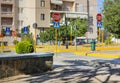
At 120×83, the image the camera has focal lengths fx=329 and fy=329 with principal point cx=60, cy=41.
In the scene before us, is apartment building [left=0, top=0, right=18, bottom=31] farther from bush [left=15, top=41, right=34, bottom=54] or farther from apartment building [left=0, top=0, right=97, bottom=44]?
bush [left=15, top=41, right=34, bottom=54]

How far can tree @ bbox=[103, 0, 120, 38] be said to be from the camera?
34.2m

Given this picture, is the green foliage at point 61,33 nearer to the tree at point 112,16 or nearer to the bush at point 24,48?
the tree at point 112,16

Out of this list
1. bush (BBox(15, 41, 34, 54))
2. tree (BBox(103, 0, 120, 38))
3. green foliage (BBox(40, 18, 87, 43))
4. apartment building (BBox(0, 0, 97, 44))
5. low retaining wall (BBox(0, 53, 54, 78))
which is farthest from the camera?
apartment building (BBox(0, 0, 97, 44))

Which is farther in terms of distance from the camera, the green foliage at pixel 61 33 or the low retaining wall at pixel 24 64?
the green foliage at pixel 61 33

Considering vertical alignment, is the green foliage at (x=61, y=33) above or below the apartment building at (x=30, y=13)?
below

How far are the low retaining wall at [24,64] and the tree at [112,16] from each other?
68.1 ft

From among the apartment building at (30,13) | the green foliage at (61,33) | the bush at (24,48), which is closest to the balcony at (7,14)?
the apartment building at (30,13)

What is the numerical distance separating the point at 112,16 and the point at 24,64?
22850 millimetres

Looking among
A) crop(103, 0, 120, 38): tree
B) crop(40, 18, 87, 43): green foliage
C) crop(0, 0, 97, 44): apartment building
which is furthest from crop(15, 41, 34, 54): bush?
crop(0, 0, 97, 44): apartment building

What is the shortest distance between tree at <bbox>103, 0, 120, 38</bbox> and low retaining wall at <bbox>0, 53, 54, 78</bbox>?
68.1 feet

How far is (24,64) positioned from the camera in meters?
13.0

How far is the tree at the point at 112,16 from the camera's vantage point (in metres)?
34.2

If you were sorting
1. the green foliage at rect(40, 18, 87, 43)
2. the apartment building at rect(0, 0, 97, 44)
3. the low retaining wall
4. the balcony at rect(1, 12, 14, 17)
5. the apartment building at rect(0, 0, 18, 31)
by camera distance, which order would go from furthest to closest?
1. the apartment building at rect(0, 0, 97, 44)
2. the apartment building at rect(0, 0, 18, 31)
3. the balcony at rect(1, 12, 14, 17)
4. the green foliage at rect(40, 18, 87, 43)
5. the low retaining wall

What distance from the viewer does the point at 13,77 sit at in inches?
485
